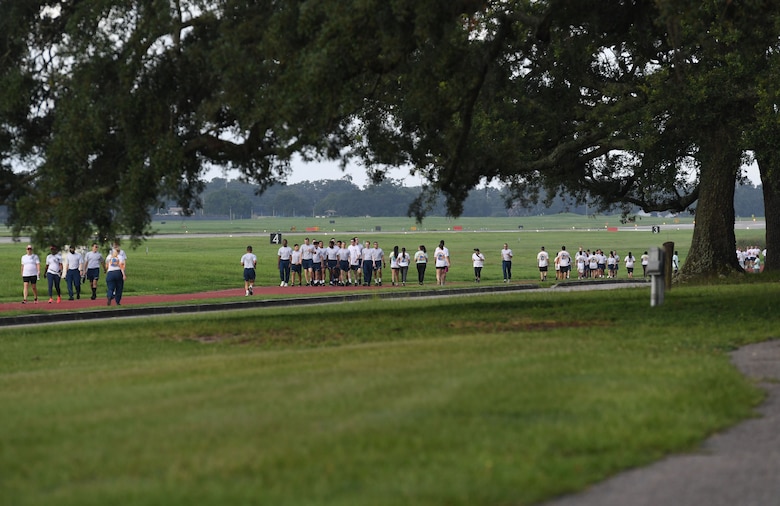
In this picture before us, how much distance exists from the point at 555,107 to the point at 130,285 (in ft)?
55.5

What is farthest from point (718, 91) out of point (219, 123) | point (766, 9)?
point (219, 123)

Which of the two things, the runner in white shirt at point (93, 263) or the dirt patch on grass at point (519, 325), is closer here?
the dirt patch on grass at point (519, 325)

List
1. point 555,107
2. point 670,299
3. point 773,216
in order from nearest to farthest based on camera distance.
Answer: point 670,299 < point 555,107 < point 773,216

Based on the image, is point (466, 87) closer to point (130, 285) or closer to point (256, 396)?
point (256, 396)

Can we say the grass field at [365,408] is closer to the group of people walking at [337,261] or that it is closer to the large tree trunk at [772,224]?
the large tree trunk at [772,224]

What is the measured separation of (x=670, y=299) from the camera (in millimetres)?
24172

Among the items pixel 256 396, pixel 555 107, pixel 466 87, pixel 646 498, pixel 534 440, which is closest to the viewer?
pixel 646 498

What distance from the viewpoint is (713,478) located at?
791 centimetres

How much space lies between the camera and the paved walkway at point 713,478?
23.9 feet

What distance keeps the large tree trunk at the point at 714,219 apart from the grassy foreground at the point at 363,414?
14.8 meters

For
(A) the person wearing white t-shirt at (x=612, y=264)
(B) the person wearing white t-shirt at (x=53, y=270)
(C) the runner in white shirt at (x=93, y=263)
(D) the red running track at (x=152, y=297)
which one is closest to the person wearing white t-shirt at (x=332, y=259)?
(D) the red running track at (x=152, y=297)

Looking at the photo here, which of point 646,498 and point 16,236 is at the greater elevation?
point 16,236

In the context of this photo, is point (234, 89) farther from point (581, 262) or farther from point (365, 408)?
point (581, 262)

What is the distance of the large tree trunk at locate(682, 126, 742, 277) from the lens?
32938 mm
